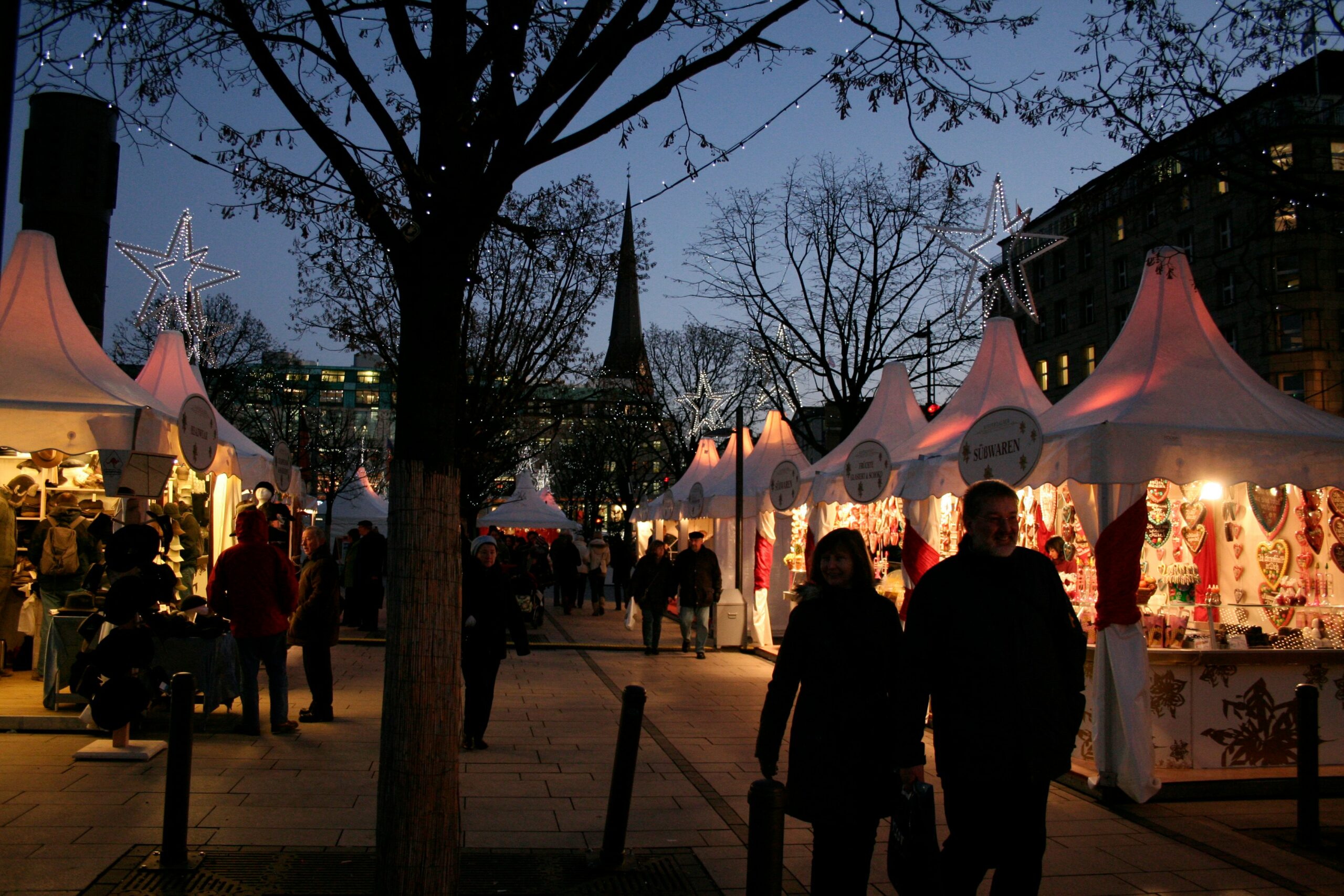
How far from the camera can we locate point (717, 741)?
9133 mm

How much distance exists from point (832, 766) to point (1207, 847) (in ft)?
12.2

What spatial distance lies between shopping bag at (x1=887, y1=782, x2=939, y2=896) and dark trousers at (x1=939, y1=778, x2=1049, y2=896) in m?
0.17

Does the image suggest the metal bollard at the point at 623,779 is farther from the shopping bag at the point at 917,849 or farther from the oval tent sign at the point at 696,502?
the oval tent sign at the point at 696,502

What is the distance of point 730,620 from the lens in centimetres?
1722

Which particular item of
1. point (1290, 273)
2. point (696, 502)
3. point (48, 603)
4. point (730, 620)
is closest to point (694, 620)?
point (730, 620)

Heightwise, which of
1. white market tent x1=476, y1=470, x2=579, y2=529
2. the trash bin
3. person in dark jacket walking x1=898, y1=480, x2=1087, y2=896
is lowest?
the trash bin

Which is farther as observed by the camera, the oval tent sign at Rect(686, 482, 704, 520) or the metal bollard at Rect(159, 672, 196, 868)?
the oval tent sign at Rect(686, 482, 704, 520)

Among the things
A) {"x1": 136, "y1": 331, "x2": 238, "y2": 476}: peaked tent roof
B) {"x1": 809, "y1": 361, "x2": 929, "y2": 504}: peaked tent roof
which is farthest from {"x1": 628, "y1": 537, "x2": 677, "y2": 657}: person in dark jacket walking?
{"x1": 136, "y1": 331, "x2": 238, "y2": 476}: peaked tent roof

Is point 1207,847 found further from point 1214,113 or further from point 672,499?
point 672,499

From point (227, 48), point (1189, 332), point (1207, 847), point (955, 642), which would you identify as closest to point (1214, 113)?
point (1189, 332)

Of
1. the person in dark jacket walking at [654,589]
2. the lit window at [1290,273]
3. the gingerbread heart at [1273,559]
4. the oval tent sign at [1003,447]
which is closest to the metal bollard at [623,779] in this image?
the oval tent sign at [1003,447]

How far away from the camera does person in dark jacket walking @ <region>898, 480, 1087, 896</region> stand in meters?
3.61

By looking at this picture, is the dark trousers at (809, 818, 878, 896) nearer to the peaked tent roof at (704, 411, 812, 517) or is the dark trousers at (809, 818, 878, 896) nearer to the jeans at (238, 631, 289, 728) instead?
the jeans at (238, 631, 289, 728)

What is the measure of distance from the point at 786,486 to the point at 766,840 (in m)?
12.4
